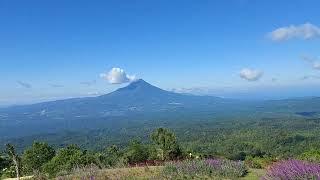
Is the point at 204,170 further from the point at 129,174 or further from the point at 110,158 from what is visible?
the point at 110,158

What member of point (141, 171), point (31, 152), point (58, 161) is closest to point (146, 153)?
point (58, 161)

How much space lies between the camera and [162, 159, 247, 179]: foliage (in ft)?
48.7

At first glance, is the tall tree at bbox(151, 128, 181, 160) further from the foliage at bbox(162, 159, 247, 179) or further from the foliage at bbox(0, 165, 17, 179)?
the foliage at bbox(0, 165, 17, 179)

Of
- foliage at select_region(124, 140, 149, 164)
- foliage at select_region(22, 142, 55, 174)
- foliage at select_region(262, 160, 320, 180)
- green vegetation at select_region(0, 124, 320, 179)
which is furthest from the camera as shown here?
foliage at select_region(22, 142, 55, 174)

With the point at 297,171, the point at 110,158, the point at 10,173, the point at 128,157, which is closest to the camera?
the point at 297,171

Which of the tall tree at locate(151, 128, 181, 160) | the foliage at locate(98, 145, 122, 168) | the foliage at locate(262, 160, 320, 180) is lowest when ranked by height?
the foliage at locate(98, 145, 122, 168)

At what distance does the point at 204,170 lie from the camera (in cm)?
1529

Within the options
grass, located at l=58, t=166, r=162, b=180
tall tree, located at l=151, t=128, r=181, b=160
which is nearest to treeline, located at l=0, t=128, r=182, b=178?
tall tree, located at l=151, t=128, r=181, b=160

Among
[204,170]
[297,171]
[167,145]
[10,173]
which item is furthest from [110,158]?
[297,171]

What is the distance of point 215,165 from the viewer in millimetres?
15594

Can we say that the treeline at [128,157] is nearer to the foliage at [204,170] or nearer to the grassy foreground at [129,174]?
the grassy foreground at [129,174]

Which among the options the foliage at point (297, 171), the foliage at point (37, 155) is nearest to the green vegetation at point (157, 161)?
the foliage at point (37, 155)

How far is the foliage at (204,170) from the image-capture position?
14.8 meters

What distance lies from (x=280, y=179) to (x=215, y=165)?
4.30 meters
